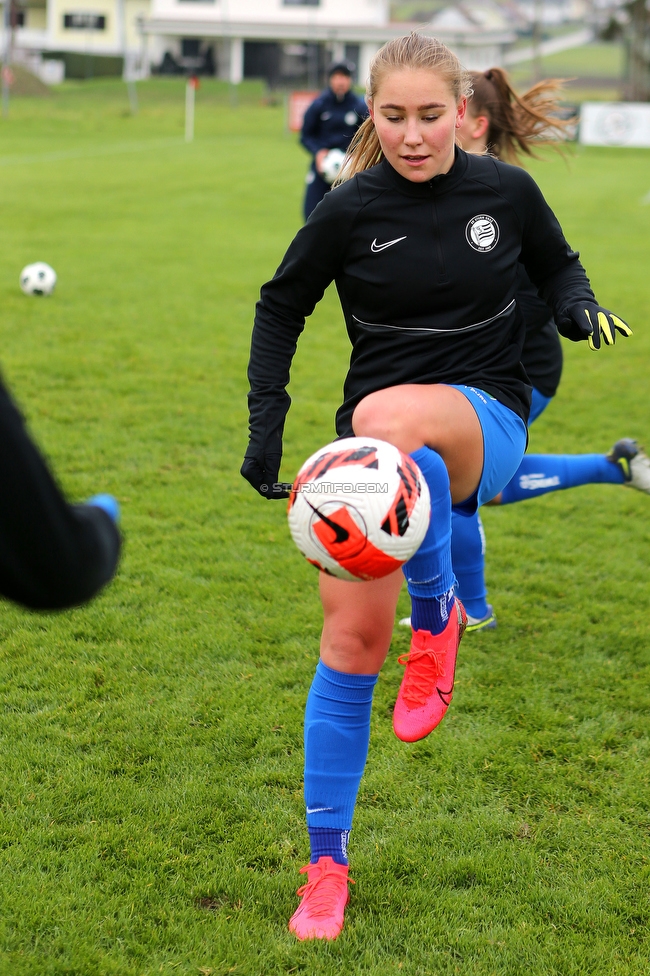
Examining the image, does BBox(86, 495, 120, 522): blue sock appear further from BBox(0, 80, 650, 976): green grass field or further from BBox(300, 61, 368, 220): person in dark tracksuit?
BBox(300, 61, 368, 220): person in dark tracksuit

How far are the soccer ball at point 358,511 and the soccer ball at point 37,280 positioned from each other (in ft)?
29.1

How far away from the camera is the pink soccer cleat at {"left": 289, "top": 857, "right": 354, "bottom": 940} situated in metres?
2.71

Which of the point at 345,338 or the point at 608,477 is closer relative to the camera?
the point at 608,477

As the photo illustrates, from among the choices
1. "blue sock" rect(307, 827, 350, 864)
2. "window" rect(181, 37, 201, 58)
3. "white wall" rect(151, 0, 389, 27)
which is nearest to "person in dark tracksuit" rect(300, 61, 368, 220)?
"blue sock" rect(307, 827, 350, 864)

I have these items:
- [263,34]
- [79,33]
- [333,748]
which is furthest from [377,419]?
[79,33]

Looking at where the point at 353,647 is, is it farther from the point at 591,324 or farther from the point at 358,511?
the point at 591,324

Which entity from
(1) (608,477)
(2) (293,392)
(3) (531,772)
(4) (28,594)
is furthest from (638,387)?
(4) (28,594)

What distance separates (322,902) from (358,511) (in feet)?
3.72

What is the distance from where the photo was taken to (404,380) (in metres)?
2.83

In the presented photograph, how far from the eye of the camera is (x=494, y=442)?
2863 millimetres

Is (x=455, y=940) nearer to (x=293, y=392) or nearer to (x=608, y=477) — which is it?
(x=608, y=477)

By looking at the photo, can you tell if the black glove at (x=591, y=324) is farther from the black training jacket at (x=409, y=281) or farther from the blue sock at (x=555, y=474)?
the blue sock at (x=555, y=474)

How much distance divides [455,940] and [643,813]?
2.87 ft

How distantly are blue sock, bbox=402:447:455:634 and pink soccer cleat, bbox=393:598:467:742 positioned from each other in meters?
0.04
